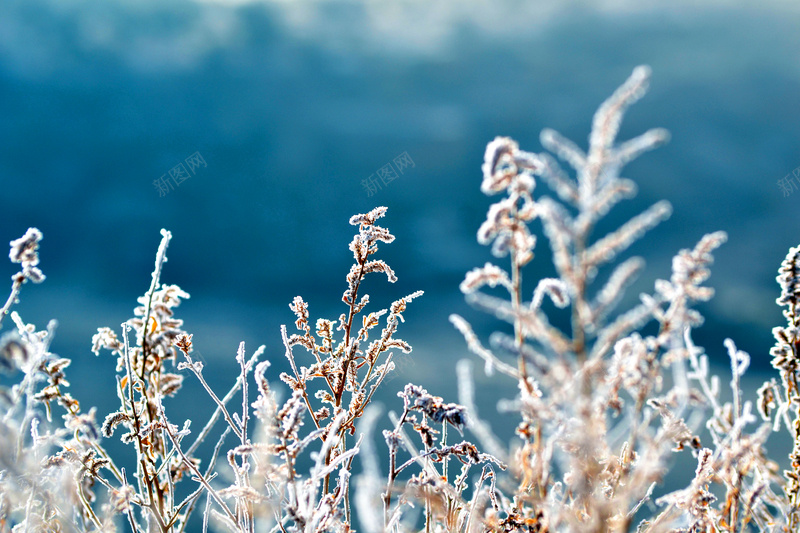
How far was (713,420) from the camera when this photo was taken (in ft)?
9.01

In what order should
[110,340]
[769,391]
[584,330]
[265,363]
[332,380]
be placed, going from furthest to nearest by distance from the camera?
[332,380], [769,391], [110,340], [265,363], [584,330]

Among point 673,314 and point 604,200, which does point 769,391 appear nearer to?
point 673,314

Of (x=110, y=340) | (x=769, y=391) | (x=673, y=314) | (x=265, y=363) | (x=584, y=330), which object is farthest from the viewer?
(x=769, y=391)

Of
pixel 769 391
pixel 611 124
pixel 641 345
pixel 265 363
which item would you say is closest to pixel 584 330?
pixel 641 345

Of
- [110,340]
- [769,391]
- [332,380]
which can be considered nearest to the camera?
[110,340]

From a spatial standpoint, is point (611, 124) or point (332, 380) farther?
point (332, 380)

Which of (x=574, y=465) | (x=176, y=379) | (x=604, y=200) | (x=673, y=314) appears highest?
(x=604, y=200)

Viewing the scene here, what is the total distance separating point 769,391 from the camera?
2676 millimetres

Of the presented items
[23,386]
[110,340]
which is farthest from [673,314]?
[23,386]

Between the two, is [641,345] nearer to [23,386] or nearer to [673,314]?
[673,314]

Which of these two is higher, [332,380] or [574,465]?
[332,380]

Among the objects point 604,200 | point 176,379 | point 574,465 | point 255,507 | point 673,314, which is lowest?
point 255,507

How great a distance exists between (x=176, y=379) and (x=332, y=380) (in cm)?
87

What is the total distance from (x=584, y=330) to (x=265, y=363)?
1139mm
